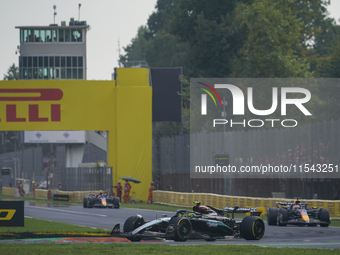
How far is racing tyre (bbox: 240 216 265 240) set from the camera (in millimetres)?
15750

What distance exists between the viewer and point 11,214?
19.6 meters

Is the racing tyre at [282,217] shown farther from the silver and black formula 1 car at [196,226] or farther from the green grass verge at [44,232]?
the green grass verge at [44,232]

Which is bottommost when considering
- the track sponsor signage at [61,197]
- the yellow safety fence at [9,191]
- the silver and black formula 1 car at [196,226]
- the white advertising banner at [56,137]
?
the yellow safety fence at [9,191]

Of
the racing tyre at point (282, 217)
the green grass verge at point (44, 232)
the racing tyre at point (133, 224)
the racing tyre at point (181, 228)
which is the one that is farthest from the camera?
the racing tyre at point (282, 217)

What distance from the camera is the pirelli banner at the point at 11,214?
19.5 m

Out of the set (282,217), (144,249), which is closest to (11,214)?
(144,249)

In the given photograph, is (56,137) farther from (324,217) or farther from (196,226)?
(196,226)

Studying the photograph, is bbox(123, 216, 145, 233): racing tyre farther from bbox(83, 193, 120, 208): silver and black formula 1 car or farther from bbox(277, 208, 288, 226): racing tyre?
bbox(83, 193, 120, 208): silver and black formula 1 car

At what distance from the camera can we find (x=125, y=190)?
40.4m

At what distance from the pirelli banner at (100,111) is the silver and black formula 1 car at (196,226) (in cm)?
2464

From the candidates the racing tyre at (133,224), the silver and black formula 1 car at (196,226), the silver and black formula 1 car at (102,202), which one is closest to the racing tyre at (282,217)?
the silver and black formula 1 car at (196,226)

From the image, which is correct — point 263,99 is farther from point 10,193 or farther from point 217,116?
point 10,193

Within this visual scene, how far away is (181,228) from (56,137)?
54.6 metres

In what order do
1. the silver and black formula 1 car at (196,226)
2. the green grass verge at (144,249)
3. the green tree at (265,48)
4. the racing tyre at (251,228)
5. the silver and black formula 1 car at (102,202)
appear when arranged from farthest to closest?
the green tree at (265,48) < the silver and black formula 1 car at (102,202) < the racing tyre at (251,228) < the silver and black formula 1 car at (196,226) < the green grass verge at (144,249)
